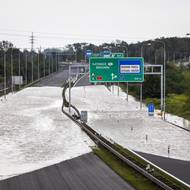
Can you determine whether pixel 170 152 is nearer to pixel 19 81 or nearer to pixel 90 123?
pixel 90 123

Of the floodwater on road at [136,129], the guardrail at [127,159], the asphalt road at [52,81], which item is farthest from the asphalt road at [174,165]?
the asphalt road at [52,81]

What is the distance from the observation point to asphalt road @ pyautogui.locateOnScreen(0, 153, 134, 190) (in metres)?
21.5

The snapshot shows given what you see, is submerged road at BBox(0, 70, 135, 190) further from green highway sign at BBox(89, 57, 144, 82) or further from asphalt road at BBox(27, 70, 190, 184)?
green highway sign at BBox(89, 57, 144, 82)

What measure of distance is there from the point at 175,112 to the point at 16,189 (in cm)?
4834

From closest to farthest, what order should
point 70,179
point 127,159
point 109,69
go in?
point 70,179 → point 127,159 → point 109,69

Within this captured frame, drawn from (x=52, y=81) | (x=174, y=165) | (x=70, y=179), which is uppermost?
(x=70, y=179)

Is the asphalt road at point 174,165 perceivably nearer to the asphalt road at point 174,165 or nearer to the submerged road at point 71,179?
the asphalt road at point 174,165

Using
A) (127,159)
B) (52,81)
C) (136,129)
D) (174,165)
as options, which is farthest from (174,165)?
(52,81)

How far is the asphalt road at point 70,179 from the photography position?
21.5 m

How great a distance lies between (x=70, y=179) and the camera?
23.1m

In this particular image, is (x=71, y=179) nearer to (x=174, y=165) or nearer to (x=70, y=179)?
(x=70, y=179)

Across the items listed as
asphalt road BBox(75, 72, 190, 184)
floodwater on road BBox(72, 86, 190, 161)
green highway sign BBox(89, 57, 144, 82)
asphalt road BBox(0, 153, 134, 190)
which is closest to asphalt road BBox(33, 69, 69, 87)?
floodwater on road BBox(72, 86, 190, 161)

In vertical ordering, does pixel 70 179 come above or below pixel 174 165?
above

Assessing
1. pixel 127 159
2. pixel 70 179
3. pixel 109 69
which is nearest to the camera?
pixel 70 179
